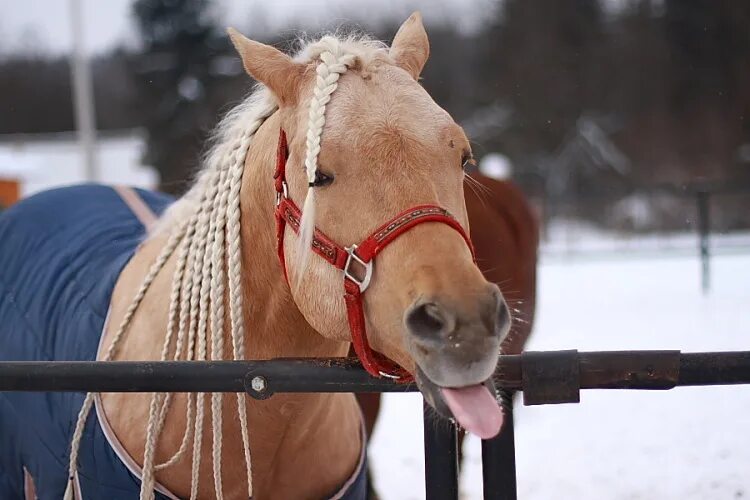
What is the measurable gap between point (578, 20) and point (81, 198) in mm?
18643

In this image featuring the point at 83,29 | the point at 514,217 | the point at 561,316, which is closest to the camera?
the point at 514,217

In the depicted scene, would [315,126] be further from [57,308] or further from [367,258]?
[57,308]

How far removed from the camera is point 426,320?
1.38 metres

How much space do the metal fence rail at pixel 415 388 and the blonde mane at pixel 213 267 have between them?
0.28 m

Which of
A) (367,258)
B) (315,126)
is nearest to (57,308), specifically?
(315,126)

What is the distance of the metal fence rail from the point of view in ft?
4.99

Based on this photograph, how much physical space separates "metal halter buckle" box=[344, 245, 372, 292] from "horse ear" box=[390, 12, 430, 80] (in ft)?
1.79

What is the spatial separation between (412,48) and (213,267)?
756mm

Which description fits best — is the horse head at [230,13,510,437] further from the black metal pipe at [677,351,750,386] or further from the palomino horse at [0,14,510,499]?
the black metal pipe at [677,351,750,386]

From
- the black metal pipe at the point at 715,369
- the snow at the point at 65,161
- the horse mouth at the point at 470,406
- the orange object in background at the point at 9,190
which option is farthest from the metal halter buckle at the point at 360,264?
the snow at the point at 65,161

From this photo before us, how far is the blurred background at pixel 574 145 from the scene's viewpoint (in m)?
4.04

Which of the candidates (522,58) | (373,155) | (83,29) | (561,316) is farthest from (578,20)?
(373,155)

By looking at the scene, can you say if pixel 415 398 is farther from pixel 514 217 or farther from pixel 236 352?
pixel 236 352

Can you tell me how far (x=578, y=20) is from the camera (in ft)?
65.1
